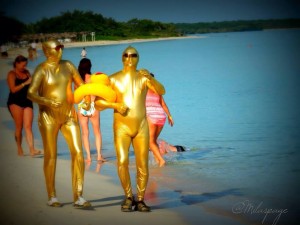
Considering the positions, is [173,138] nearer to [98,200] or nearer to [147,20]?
[98,200]

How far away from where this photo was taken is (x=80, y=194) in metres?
9.37

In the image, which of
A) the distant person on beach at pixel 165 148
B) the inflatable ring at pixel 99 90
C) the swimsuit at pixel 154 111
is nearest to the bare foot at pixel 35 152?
the swimsuit at pixel 154 111

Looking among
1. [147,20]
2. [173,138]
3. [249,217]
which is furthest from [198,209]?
[147,20]

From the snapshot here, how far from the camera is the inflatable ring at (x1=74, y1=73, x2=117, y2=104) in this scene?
9.19m

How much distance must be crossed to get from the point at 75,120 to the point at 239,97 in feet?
70.4

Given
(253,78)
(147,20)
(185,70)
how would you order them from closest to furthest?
(253,78), (185,70), (147,20)

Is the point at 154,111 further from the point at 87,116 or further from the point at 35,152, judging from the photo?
the point at 35,152

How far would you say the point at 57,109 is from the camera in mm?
9312

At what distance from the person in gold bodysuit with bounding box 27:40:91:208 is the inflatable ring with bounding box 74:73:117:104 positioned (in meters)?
0.15

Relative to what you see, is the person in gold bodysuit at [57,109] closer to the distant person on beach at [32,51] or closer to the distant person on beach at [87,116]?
the distant person on beach at [87,116]

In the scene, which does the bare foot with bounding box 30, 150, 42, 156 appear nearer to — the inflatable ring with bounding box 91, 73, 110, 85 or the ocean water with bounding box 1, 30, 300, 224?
the ocean water with bounding box 1, 30, 300, 224

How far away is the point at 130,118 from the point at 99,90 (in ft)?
1.72

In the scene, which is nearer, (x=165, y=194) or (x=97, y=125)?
(x=165, y=194)

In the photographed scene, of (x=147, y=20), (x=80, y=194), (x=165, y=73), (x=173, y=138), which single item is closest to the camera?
(x=80, y=194)
